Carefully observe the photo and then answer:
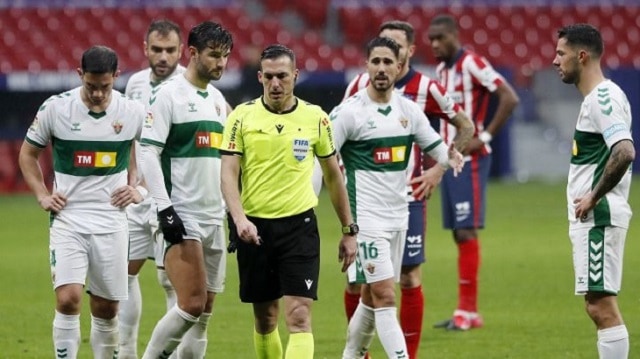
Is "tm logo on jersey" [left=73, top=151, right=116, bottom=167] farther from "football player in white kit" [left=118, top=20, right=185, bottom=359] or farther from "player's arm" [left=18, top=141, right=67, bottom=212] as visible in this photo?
"football player in white kit" [left=118, top=20, right=185, bottom=359]

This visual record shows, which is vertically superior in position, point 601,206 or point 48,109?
point 48,109

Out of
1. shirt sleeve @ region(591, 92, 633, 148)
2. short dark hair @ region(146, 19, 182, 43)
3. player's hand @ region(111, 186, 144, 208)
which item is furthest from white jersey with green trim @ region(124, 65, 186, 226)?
shirt sleeve @ region(591, 92, 633, 148)

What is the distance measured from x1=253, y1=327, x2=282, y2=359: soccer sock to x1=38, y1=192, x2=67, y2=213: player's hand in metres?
1.43

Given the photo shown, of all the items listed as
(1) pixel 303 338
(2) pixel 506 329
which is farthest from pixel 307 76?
(1) pixel 303 338

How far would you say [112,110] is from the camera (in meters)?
8.28

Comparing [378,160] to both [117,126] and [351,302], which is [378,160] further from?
[117,126]

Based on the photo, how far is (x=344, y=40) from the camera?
29.3 meters

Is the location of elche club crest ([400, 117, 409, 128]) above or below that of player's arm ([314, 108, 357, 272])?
above

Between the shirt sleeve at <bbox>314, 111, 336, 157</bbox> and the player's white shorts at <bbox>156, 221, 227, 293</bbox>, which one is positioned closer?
the shirt sleeve at <bbox>314, 111, 336, 157</bbox>

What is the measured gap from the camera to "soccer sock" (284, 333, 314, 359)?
24.9 feet

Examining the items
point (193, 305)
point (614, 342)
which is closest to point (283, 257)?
point (193, 305)

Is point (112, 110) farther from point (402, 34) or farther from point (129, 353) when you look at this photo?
point (402, 34)

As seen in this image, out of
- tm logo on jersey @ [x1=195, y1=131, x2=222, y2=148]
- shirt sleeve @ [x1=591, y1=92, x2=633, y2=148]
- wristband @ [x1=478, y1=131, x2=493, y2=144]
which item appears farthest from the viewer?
wristband @ [x1=478, y1=131, x2=493, y2=144]

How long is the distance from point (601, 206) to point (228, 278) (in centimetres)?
713
